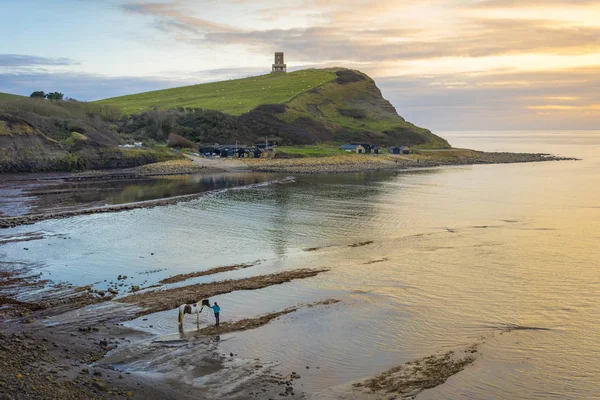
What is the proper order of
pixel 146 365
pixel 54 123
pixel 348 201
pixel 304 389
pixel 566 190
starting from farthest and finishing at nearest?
pixel 54 123 → pixel 566 190 → pixel 348 201 → pixel 146 365 → pixel 304 389

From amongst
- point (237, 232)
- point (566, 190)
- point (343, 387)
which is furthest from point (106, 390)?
point (566, 190)

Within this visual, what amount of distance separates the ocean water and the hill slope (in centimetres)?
7255

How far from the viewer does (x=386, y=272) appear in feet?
102

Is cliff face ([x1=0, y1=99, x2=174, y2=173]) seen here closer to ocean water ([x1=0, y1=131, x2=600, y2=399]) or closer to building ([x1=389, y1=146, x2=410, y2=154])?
ocean water ([x1=0, y1=131, x2=600, y2=399])

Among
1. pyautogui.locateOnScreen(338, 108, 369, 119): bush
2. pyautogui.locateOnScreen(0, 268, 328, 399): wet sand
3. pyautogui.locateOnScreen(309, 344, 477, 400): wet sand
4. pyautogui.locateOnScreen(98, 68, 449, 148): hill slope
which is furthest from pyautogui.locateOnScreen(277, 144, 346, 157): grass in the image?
pyautogui.locateOnScreen(309, 344, 477, 400): wet sand

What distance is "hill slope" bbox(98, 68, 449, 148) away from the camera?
132625 millimetres

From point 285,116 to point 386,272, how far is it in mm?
122608

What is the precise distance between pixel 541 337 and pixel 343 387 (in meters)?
9.09

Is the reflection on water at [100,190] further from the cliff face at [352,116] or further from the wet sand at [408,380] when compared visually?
the cliff face at [352,116]

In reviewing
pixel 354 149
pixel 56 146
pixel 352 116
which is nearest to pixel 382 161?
pixel 354 149

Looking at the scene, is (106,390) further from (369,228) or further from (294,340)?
(369,228)

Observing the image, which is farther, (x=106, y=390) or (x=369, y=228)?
(x=369, y=228)

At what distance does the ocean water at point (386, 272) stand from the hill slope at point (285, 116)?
238 ft

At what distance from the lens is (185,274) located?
1187 inches
